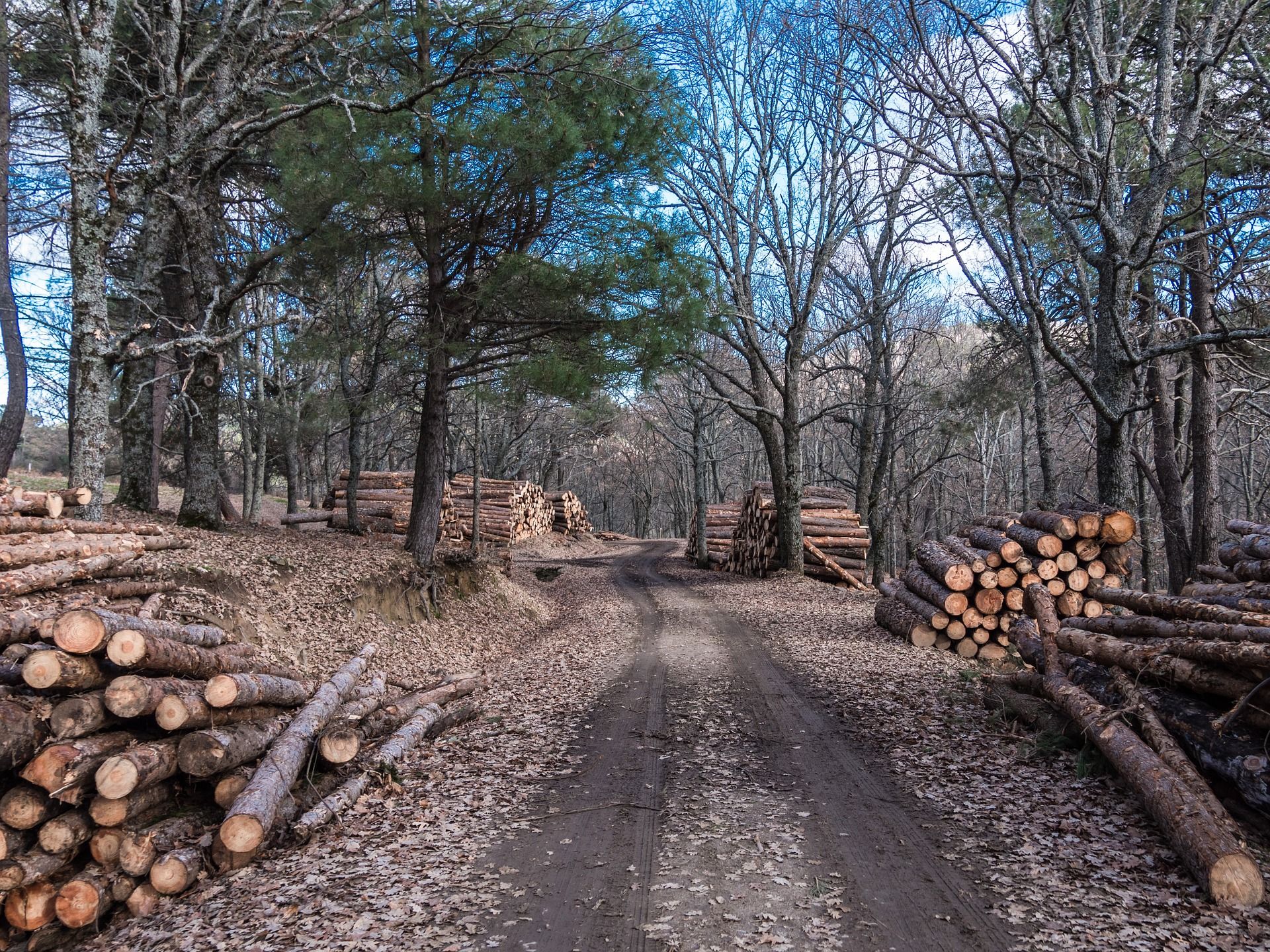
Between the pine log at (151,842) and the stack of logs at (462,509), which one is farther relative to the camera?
the stack of logs at (462,509)

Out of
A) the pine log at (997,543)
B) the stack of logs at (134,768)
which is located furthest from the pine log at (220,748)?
the pine log at (997,543)

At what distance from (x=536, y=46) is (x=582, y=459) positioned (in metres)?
38.6

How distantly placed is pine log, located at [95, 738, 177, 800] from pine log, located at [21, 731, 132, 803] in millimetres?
70

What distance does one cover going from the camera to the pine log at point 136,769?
383 centimetres

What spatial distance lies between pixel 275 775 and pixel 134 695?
3.18 ft

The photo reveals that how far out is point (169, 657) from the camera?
4.48m

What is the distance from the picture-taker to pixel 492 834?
4652mm

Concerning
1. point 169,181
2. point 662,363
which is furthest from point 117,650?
point 662,363

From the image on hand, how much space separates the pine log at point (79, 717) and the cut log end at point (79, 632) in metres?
0.27

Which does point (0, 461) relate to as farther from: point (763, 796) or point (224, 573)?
point (763, 796)

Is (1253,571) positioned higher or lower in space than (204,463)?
lower

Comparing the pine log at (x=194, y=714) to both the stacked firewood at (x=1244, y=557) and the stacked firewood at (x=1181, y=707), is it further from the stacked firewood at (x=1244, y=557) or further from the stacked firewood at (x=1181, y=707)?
the stacked firewood at (x=1244, y=557)

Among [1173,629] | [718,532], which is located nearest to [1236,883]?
[1173,629]

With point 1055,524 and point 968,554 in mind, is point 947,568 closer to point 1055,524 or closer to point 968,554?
point 968,554
